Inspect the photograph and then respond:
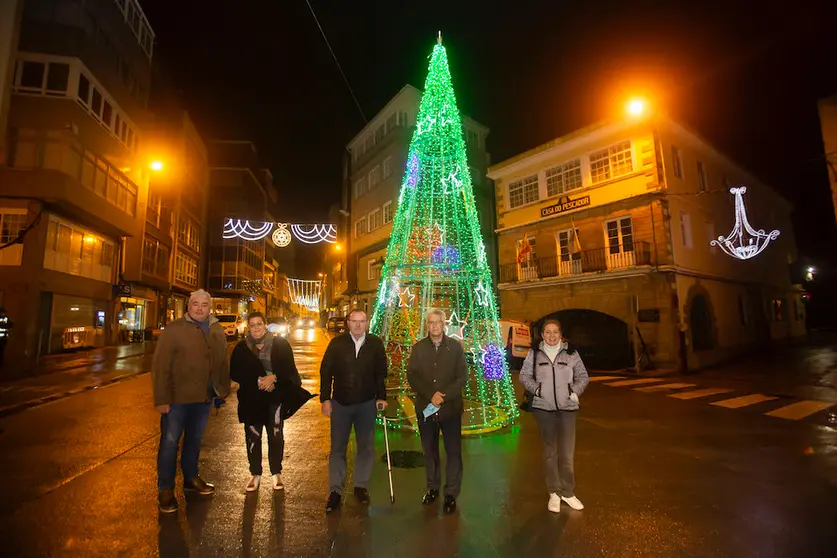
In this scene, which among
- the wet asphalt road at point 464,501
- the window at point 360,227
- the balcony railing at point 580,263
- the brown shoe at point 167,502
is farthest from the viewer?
the window at point 360,227

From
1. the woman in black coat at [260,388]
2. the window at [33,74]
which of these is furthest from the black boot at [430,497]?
the window at [33,74]

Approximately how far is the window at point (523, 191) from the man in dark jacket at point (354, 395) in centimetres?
2024

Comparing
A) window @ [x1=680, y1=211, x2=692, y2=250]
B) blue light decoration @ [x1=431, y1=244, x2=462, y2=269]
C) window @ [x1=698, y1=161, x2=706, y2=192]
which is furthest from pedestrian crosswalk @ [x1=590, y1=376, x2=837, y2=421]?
window @ [x1=698, y1=161, x2=706, y2=192]

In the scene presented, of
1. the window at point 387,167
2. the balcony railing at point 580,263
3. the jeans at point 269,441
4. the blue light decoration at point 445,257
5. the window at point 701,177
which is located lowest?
the jeans at point 269,441

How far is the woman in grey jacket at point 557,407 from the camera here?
431cm

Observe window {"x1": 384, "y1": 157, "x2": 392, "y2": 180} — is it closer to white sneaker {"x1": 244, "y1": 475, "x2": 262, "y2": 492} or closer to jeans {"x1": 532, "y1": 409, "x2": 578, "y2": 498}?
white sneaker {"x1": 244, "y1": 475, "x2": 262, "y2": 492}

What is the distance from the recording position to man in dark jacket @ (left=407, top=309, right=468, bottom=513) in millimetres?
4336

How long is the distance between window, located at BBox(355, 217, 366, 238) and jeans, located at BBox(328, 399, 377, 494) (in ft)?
101

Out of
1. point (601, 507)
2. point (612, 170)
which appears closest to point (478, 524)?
point (601, 507)

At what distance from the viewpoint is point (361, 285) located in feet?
115

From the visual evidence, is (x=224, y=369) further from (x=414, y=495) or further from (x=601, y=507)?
(x=601, y=507)

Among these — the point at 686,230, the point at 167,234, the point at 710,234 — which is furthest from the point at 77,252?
the point at 710,234

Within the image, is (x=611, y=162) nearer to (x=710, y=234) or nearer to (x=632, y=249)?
(x=632, y=249)

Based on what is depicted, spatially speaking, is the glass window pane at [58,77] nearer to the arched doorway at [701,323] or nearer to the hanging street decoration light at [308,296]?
the arched doorway at [701,323]
